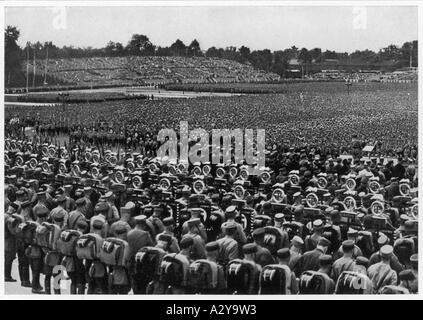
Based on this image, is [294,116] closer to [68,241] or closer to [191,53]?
[191,53]

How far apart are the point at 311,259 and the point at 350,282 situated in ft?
2.11

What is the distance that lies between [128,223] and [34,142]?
34.5 ft

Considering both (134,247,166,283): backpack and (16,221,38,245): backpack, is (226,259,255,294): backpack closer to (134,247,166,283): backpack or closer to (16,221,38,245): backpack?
(134,247,166,283): backpack

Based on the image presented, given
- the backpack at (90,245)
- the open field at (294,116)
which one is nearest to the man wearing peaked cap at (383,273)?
the backpack at (90,245)

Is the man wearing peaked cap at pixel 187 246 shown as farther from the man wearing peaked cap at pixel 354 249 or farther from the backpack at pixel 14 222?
the backpack at pixel 14 222

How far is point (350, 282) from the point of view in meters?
7.73

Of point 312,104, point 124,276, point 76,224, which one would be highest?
point 312,104

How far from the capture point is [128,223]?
939cm

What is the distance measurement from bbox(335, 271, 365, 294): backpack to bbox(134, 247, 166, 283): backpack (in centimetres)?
238

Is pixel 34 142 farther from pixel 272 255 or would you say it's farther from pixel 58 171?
pixel 272 255

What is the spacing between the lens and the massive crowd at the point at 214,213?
26.4ft

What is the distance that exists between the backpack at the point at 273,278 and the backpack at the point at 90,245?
2.47 m

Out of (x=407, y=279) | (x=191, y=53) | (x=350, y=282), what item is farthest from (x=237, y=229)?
(x=191, y=53)

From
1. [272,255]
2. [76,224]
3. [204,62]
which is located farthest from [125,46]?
[272,255]
